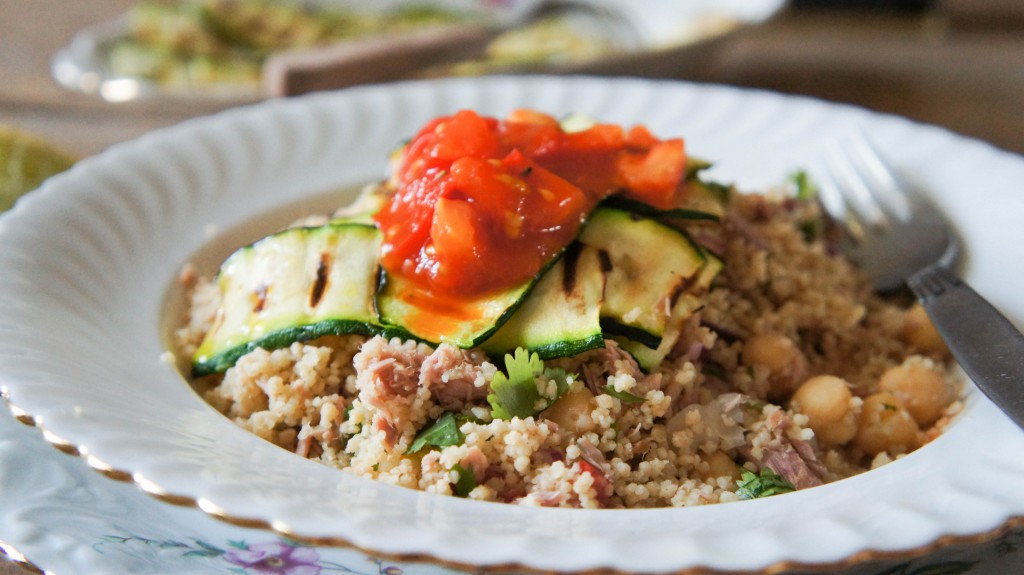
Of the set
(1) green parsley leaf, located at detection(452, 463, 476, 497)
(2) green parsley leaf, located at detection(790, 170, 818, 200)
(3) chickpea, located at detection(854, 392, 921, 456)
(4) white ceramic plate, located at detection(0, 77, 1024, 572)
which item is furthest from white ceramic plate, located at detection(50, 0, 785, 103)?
(1) green parsley leaf, located at detection(452, 463, 476, 497)

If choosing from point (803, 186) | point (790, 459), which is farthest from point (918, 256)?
point (790, 459)

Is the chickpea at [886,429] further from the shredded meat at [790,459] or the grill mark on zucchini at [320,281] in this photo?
the grill mark on zucchini at [320,281]

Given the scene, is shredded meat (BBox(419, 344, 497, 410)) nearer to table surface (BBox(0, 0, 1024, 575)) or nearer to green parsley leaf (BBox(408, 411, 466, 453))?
green parsley leaf (BBox(408, 411, 466, 453))

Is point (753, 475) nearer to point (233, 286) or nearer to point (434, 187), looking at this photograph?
point (434, 187)

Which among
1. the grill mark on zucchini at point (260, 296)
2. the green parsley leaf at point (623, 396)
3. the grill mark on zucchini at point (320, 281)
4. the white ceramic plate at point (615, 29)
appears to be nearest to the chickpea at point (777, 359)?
the green parsley leaf at point (623, 396)

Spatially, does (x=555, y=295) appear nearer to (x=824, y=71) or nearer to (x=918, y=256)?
(x=918, y=256)

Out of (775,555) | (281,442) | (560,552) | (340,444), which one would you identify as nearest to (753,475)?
(775,555)

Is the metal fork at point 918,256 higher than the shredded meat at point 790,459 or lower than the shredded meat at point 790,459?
higher
